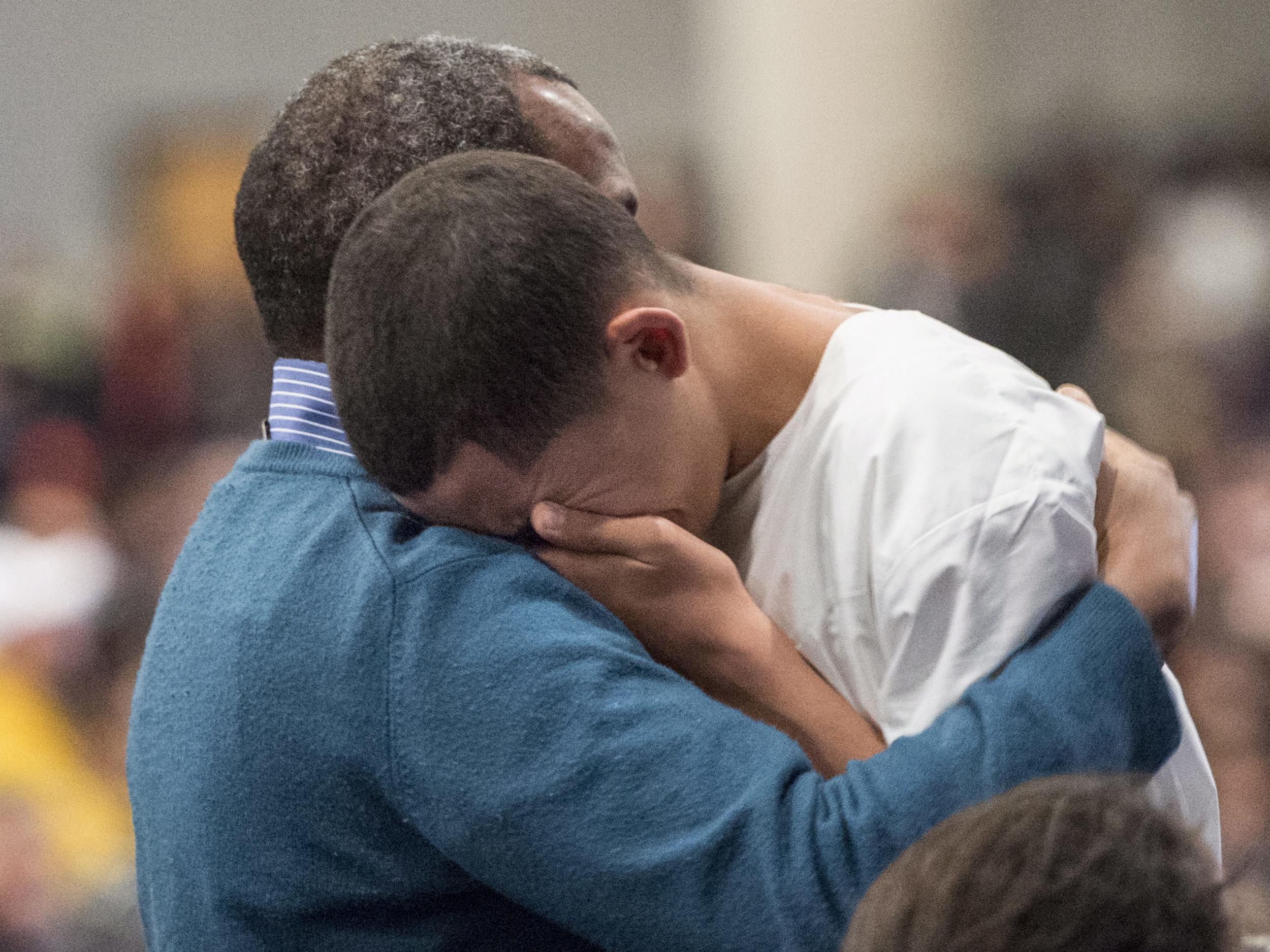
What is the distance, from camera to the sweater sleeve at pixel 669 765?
43.8 inches

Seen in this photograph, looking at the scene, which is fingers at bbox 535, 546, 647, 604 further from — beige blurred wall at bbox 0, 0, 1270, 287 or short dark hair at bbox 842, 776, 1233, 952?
beige blurred wall at bbox 0, 0, 1270, 287

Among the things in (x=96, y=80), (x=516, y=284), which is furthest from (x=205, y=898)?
(x=96, y=80)

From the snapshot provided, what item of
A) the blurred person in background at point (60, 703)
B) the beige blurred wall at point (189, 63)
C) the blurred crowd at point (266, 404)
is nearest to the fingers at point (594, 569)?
the blurred crowd at point (266, 404)

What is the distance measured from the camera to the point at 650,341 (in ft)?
4.07

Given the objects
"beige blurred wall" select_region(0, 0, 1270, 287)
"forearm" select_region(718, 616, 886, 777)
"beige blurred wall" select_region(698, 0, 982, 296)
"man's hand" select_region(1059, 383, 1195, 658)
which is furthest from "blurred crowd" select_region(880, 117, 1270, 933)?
"forearm" select_region(718, 616, 886, 777)

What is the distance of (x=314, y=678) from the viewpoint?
4.00 feet

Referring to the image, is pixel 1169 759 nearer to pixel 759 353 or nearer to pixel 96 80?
pixel 759 353

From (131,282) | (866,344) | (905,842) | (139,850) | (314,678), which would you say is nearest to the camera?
(905,842)

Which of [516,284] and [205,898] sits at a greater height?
[516,284]

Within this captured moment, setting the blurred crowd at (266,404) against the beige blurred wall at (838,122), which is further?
the beige blurred wall at (838,122)

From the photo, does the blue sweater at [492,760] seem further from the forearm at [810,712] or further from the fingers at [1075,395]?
the fingers at [1075,395]

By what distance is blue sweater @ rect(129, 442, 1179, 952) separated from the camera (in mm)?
1123

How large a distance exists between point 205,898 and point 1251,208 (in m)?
6.10

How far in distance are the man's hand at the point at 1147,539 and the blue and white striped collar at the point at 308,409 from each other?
62 cm
